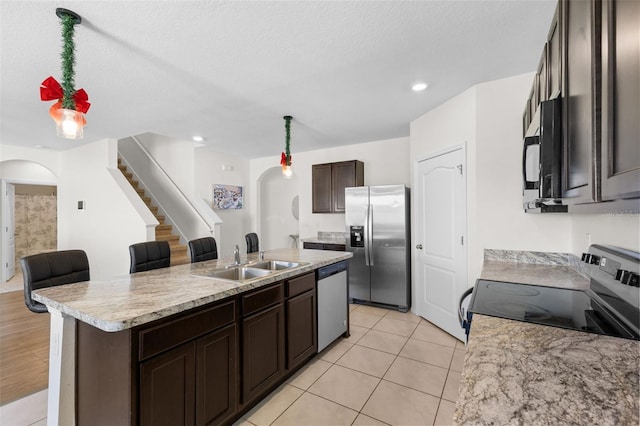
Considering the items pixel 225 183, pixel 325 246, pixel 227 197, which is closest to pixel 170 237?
pixel 227 197

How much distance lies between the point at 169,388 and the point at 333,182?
12.6ft

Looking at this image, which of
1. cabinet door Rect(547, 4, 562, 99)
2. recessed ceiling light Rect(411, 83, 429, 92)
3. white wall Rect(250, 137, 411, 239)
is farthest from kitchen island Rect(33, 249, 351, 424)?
white wall Rect(250, 137, 411, 239)

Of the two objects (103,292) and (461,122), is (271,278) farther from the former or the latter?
(461,122)

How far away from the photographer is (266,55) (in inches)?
84.5

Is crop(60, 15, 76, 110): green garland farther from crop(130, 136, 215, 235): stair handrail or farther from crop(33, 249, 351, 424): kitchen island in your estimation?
crop(130, 136, 215, 235): stair handrail

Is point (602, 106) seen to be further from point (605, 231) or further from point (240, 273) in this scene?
point (240, 273)

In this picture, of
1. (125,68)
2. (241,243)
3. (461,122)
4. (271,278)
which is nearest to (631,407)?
(271,278)

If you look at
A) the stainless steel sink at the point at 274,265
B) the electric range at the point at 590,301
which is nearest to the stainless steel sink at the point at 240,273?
the stainless steel sink at the point at 274,265

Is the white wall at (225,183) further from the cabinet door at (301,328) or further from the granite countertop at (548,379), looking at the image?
the granite countertop at (548,379)

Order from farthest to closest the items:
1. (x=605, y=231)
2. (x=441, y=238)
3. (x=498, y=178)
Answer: (x=441, y=238) → (x=498, y=178) → (x=605, y=231)

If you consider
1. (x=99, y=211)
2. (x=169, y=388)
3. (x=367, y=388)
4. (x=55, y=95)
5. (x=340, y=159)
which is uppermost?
(x=340, y=159)

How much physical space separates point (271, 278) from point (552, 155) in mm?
1734

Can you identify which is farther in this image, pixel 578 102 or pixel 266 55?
pixel 266 55

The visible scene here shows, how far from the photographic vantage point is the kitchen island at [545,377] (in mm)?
660
